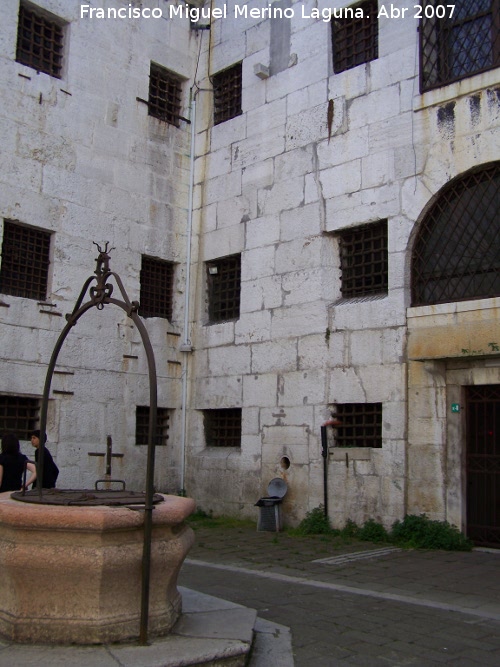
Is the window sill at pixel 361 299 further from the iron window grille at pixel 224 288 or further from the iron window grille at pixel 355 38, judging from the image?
the iron window grille at pixel 355 38

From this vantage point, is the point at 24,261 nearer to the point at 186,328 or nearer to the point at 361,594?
the point at 186,328

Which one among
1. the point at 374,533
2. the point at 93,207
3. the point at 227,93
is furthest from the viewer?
the point at 227,93

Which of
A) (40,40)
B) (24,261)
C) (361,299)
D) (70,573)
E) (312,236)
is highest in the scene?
(40,40)

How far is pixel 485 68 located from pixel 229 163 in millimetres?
4643

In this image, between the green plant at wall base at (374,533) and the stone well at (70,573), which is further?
the green plant at wall base at (374,533)

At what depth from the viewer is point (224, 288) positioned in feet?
40.9

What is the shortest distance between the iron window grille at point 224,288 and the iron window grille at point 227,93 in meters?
2.63

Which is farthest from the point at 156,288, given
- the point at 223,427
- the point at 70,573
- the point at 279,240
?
A: the point at 70,573

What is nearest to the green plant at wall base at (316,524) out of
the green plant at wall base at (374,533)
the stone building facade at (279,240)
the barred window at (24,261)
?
the stone building facade at (279,240)

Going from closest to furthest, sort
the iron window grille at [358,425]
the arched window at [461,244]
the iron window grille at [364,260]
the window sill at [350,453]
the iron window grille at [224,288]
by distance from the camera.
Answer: the arched window at [461,244] → the window sill at [350,453] → the iron window grille at [358,425] → the iron window grille at [364,260] → the iron window grille at [224,288]

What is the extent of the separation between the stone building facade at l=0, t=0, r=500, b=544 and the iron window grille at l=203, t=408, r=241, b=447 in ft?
0.12

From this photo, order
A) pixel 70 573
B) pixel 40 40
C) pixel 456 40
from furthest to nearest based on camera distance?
pixel 40 40
pixel 456 40
pixel 70 573

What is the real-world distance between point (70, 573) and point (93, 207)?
317 inches

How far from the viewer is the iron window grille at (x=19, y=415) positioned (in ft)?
33.4
